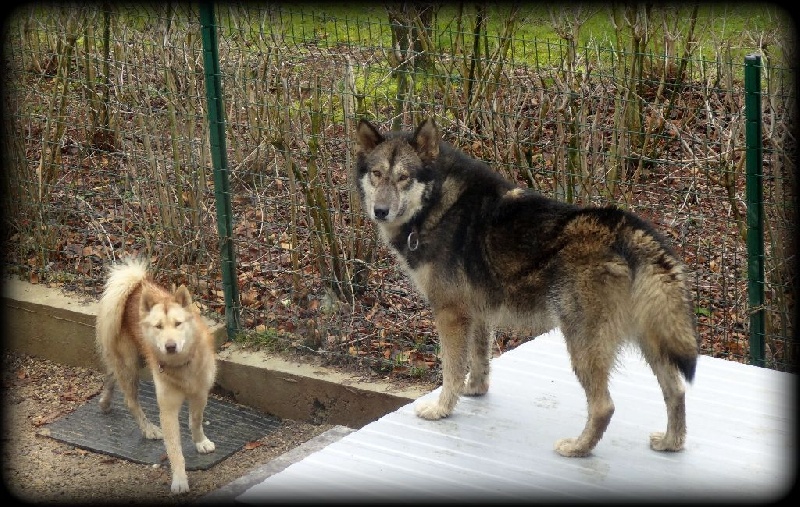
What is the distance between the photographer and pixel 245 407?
6.75 m

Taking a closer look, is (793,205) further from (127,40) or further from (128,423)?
(127,40)

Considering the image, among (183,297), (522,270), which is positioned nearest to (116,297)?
(183,297)

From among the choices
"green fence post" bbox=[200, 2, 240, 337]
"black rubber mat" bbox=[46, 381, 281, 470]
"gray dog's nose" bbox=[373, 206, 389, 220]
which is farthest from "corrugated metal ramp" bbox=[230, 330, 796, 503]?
"green fence post" bbox=[200, 2, 240, 337]

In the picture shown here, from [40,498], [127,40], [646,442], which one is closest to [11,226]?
[127,40]

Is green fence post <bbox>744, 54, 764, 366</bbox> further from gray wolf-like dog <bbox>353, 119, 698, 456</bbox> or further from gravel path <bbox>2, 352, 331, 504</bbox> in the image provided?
gravel path <bbox>2, 352, 331, 504</bbox>

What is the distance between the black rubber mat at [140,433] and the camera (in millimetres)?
6082

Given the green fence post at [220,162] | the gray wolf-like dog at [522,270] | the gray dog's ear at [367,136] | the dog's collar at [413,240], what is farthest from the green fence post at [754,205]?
the green fence post at [220,162]

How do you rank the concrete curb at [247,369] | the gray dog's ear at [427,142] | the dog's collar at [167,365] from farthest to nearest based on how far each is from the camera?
the concrete curb at [247,369]
the dog's collar at [167,365]
the gray dog's ear at [427,142]

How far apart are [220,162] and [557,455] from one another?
3.31 m

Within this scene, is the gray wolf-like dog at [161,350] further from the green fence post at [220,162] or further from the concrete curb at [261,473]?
the green fence post at [220,162]

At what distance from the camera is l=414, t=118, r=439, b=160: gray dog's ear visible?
493 cm

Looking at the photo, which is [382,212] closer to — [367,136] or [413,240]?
[413,240]

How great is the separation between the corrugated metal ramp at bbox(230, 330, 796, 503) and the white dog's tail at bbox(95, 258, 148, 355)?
2.02 metres

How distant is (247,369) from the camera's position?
6.71 meters
